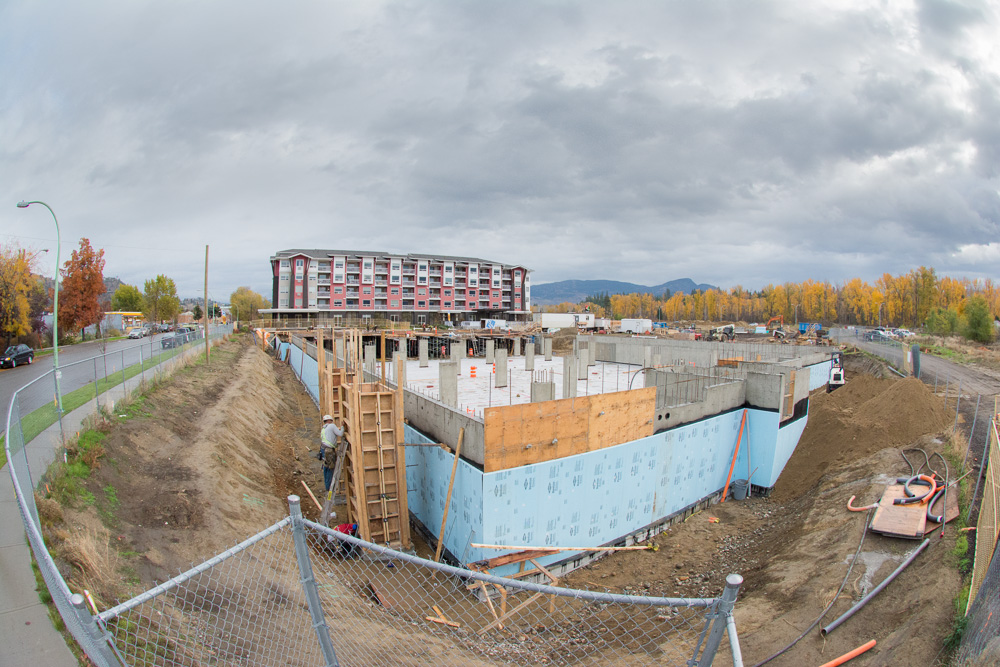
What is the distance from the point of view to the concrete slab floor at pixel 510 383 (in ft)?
61.6

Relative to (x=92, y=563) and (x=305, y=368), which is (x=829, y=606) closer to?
(x=92, y=563)

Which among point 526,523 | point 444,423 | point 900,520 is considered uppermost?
point 444,423

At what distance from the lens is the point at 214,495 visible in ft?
35.2

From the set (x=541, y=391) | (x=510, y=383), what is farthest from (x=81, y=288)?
(x=541, y=391)

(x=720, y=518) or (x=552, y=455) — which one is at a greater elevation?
(x=552, y=455)

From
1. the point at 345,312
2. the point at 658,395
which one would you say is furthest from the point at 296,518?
the point at 345,312

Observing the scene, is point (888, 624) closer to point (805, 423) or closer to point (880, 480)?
point (880, 480)

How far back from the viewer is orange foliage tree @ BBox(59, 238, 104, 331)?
36969 mm

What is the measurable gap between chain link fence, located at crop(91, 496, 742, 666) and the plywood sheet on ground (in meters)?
4.90

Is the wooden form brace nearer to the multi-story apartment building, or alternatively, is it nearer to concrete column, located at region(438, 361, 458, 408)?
concrete column, located at region(438, 361, 458, 408)

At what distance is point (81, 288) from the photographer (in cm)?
3747

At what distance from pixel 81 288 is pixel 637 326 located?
55.3 m

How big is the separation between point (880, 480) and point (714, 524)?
16.3ft

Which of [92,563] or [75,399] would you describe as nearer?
[92,563]
